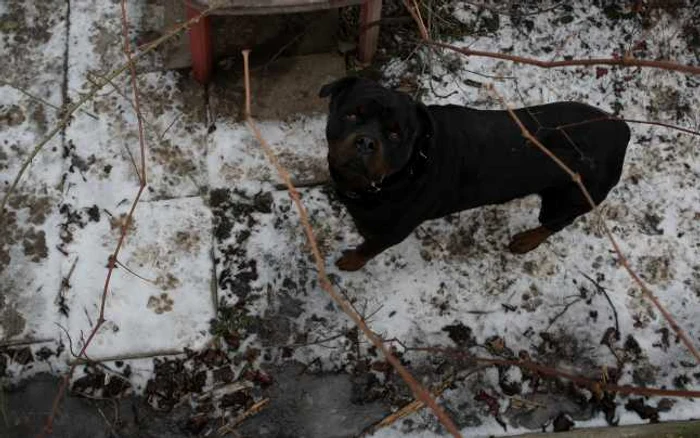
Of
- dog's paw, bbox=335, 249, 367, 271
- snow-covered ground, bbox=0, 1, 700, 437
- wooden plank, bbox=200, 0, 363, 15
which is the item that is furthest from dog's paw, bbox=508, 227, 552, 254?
wooden plank, bbox=200, 0, 363, 15

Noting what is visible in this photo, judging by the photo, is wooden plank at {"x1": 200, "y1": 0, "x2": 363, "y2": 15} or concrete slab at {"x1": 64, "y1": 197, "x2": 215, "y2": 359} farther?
concrete slab at {"x1": 64, "y1": 197, "x2": 215, "y2": 359}

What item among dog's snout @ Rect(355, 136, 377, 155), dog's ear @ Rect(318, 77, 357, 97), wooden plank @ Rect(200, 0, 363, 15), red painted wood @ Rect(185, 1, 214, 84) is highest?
wooden plank @ Rect(200, 0, 363, 15)

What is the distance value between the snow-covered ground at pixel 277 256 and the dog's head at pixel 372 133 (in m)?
0.86

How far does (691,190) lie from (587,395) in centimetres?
125

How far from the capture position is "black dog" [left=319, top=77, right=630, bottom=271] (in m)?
2.13

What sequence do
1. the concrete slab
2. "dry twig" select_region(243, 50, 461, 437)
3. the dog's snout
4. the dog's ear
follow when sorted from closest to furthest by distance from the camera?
"dry twig" select_region(243, 50, 461, 437)
the dog's snout
the dog's ear
the concrete slab

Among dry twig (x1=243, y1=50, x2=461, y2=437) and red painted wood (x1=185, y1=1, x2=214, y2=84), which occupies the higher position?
red painted wood (x1=185, y1=1, x2=214, y2=84)

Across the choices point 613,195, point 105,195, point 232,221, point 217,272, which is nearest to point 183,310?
point 217,272

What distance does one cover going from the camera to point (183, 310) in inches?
111

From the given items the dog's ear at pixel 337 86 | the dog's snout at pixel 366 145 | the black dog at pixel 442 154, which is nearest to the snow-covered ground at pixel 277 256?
the black dog at pixel 442 154

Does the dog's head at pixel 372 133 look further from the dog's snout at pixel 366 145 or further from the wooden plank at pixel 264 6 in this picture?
the wooden plank at pixel 264 6

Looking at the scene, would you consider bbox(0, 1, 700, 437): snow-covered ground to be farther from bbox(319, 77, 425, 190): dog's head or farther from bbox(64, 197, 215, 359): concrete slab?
bbox(319, 77, 425, 190): dog's head

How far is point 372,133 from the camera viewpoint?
208 centimetres

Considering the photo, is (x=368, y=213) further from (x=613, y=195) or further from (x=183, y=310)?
(x=613, y=195)
